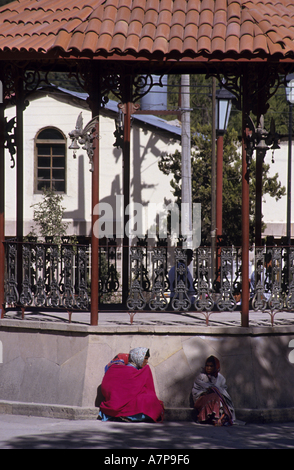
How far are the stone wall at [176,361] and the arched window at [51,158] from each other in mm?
14306

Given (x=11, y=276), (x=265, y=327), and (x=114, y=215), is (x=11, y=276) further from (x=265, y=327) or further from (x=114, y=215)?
(x=114, y=215)

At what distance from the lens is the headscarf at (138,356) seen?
24.0 ft

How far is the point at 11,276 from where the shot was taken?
8367mm

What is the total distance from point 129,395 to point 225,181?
44.5 ft

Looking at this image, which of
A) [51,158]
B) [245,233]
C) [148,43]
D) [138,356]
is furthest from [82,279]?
[51,158]

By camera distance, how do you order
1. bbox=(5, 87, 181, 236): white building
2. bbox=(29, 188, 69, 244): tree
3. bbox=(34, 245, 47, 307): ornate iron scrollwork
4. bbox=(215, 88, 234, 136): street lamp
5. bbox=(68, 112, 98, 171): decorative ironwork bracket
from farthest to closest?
1. bbox=(5, 87, 181, 236): white building
2. bbox=(29, 188, 69, 244): tree
3. bbox=(215, 88, 234, 136): street lamp
4. bbox=(34, 245, 47, 307): ornate iron scrollwork
5. bbox=(68, 112, 98, 171): decorative ironwork bracket

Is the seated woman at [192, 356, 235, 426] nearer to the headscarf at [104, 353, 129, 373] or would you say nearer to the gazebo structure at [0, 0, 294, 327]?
the gazebo structure at [0, 0, 294, 327]

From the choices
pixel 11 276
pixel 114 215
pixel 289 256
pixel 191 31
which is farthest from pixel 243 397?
pixel 114 215

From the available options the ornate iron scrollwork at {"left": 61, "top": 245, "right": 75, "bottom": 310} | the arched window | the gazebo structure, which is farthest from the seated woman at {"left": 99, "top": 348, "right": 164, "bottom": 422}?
the arched window

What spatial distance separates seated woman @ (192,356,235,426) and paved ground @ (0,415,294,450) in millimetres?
134

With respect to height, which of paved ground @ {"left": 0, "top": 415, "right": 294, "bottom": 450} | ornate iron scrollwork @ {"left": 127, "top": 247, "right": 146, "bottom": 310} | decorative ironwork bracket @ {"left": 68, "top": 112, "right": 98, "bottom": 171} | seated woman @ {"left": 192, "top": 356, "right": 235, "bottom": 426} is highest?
decorative ironwork bracket @ {"left": 68, "top": 112, "right": 98, "bottom": 171}

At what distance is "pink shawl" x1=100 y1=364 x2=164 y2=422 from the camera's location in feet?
23.6

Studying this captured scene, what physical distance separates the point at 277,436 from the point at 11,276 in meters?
3.94

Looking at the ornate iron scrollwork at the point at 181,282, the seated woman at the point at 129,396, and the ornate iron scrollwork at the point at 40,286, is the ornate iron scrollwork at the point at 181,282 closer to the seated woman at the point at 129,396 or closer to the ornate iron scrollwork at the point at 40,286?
the seated woman at the point at 129,396
